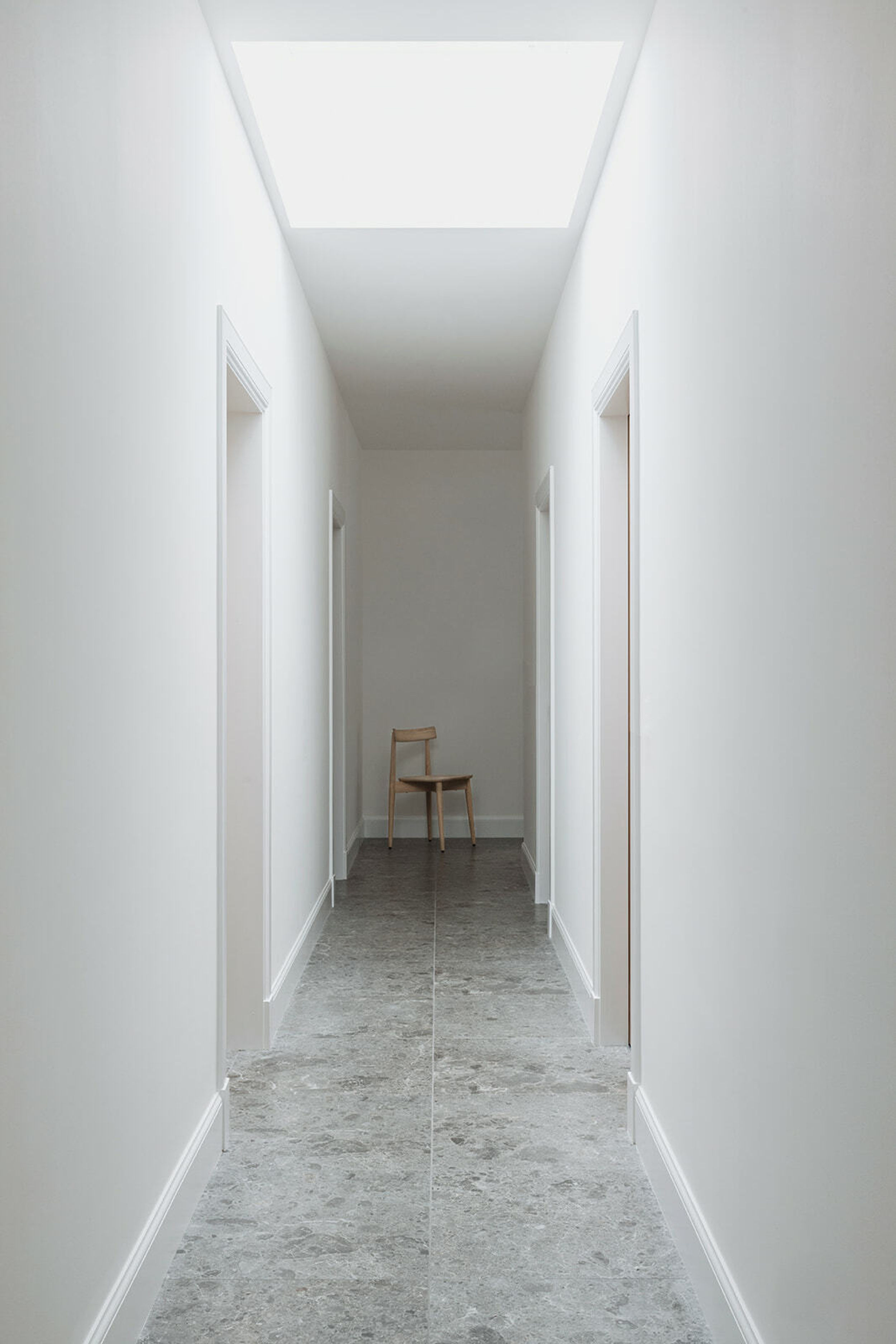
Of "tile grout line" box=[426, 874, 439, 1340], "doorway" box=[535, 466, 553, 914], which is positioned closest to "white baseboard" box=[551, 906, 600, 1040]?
"tile grout line" box=[426, 874, 439, 1340]

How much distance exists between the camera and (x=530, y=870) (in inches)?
251

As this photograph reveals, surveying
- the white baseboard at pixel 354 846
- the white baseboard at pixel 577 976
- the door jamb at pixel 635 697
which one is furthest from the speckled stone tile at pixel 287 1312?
the white baseboard at pixel 354 846

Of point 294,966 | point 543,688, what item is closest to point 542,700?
point 543,688

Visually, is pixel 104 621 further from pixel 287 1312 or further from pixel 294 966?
pixel 294 966

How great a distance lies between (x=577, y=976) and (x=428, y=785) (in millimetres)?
3582

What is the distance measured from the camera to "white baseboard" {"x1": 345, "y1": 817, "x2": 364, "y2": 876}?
664cm

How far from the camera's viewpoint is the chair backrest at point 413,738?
7.78m

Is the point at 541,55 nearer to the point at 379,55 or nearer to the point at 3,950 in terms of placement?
the point at 379,55

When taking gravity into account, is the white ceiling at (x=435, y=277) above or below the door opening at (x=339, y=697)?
above

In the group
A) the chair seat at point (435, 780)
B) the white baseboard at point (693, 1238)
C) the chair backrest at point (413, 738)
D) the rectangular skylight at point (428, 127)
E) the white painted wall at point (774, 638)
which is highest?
the rectangular skylight at point (428, 127)

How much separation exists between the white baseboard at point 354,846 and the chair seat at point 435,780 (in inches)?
17.3

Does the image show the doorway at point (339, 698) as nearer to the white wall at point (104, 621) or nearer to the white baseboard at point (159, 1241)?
the white wall at point (104, 621)

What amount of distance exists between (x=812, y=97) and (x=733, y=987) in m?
1.41

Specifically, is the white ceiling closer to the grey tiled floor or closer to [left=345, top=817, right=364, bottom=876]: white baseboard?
[left=345, top=817, right=364, bottom=876]: white baseboard
